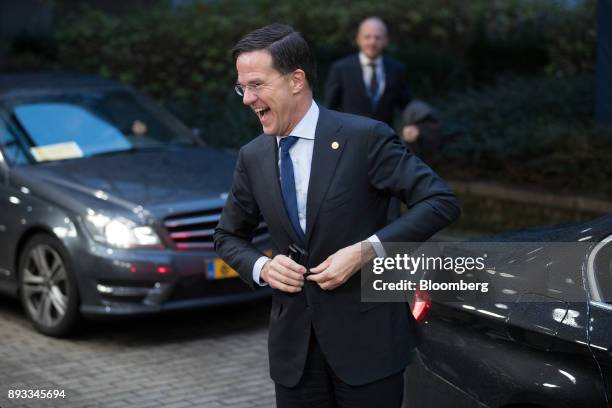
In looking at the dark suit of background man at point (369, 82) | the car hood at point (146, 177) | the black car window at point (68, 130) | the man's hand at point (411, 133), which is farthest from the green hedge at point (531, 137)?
the black car window at point (68, 130)

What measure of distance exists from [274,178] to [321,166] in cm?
Answer: 18

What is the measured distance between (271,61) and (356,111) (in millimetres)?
6406

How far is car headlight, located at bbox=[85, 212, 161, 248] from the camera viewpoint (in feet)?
26.1

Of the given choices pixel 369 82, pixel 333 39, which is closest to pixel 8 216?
pixel 369 82

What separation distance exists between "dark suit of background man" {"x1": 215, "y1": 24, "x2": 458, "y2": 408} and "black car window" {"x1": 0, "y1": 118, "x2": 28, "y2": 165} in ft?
16.2

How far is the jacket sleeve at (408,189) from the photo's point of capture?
400 centimetres

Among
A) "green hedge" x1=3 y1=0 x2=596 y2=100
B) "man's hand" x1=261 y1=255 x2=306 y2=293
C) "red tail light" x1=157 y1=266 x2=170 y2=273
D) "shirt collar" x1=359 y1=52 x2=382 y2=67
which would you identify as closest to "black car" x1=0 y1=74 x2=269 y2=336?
"red tail light" x1=157 y1=266 x2=170 y2=273

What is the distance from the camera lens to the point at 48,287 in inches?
324

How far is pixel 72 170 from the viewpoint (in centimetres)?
866

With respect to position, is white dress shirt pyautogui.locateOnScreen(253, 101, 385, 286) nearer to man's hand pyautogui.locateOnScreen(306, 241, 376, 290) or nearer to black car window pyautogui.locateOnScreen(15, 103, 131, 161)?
man's hand pyautogui.locateOnScreen(306, 241, 376, 290)

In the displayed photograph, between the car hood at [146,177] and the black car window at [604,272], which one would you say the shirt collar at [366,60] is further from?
the black car window at [604,272]

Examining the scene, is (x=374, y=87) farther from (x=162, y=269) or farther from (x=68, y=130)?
(x=162, y=269)

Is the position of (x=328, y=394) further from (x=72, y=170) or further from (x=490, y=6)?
(x=490, y=6)

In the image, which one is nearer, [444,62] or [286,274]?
[286,274]
